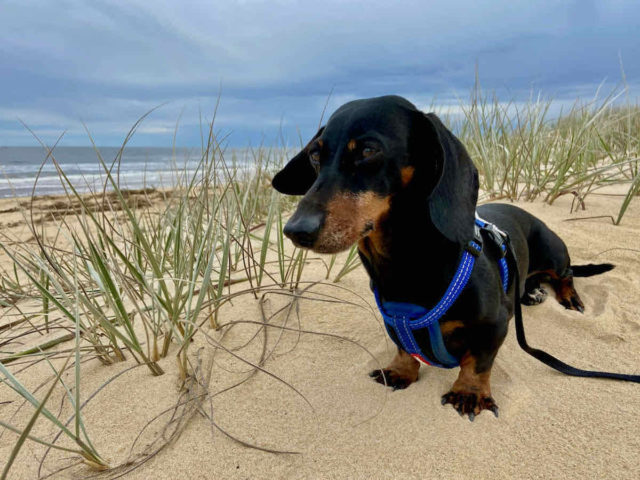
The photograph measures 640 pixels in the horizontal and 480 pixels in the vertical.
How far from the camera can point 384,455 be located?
5.05ft

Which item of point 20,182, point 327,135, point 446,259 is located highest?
point 327,135

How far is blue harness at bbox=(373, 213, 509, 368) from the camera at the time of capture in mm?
1600

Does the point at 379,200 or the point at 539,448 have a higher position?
the point at 379,200

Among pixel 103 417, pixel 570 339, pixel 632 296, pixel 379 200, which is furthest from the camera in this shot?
pixel 632 296

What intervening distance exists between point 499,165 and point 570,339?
125 inches

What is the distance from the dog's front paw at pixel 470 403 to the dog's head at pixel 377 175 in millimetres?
665

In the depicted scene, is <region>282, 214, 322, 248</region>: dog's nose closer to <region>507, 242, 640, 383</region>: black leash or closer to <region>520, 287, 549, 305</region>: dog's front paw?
<region>507, 242, 640, 383</region>: black leash

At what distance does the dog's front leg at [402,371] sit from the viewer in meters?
1.94

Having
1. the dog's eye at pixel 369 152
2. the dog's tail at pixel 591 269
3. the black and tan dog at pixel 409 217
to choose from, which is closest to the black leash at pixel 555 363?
the black and tan dog at pixel 409 217

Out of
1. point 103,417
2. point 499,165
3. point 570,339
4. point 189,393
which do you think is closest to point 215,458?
point 189,393

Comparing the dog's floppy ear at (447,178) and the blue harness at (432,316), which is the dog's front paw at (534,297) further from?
the dog's floppy ear at (447,178)

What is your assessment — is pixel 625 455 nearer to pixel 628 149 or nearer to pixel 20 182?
pixel 628 149

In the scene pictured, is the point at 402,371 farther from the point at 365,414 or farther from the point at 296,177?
the point at 296,177

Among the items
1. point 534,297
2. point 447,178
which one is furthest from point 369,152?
point 534,297
